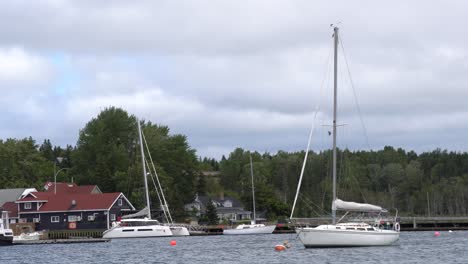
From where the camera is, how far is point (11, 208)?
13238 centimetres

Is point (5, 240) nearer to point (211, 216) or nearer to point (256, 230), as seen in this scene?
point (256, 230)

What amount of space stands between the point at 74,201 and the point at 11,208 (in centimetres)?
1173

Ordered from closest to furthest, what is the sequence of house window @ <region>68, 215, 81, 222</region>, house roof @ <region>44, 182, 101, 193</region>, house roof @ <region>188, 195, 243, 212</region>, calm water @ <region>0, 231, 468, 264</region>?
calm water @ <region>0, 231, 468, 264</region>
house window @ <region>68, 215, 81, 222</region>
house roof @ <region>44, 182, 101, 193</region>
house roof @ <region>188, 195, 243, 212</region>

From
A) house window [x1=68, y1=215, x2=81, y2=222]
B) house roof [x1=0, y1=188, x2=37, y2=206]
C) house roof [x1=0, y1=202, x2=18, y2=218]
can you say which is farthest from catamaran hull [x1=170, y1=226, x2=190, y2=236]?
house roof [x1=0, y1=188, x2=37, y2=206]

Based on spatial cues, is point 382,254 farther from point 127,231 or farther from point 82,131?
point 82,131

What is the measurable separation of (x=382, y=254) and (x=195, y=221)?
82683 mm

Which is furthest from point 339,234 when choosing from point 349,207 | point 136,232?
point 136,232

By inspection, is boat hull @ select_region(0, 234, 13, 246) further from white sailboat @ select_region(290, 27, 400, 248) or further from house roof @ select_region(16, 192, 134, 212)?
white sailboat @ select_region(290, 27, 400, 248)

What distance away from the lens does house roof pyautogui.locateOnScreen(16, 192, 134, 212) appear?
125188 mm

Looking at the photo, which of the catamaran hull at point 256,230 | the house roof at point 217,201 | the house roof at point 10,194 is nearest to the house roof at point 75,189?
the house roof at point 10,194

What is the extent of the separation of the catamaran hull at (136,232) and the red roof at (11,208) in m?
25.2

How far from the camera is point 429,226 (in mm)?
131500

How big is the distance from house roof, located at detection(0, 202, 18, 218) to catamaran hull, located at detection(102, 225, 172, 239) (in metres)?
25.2

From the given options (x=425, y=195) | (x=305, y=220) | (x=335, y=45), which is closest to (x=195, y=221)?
(x=305, y=220)
